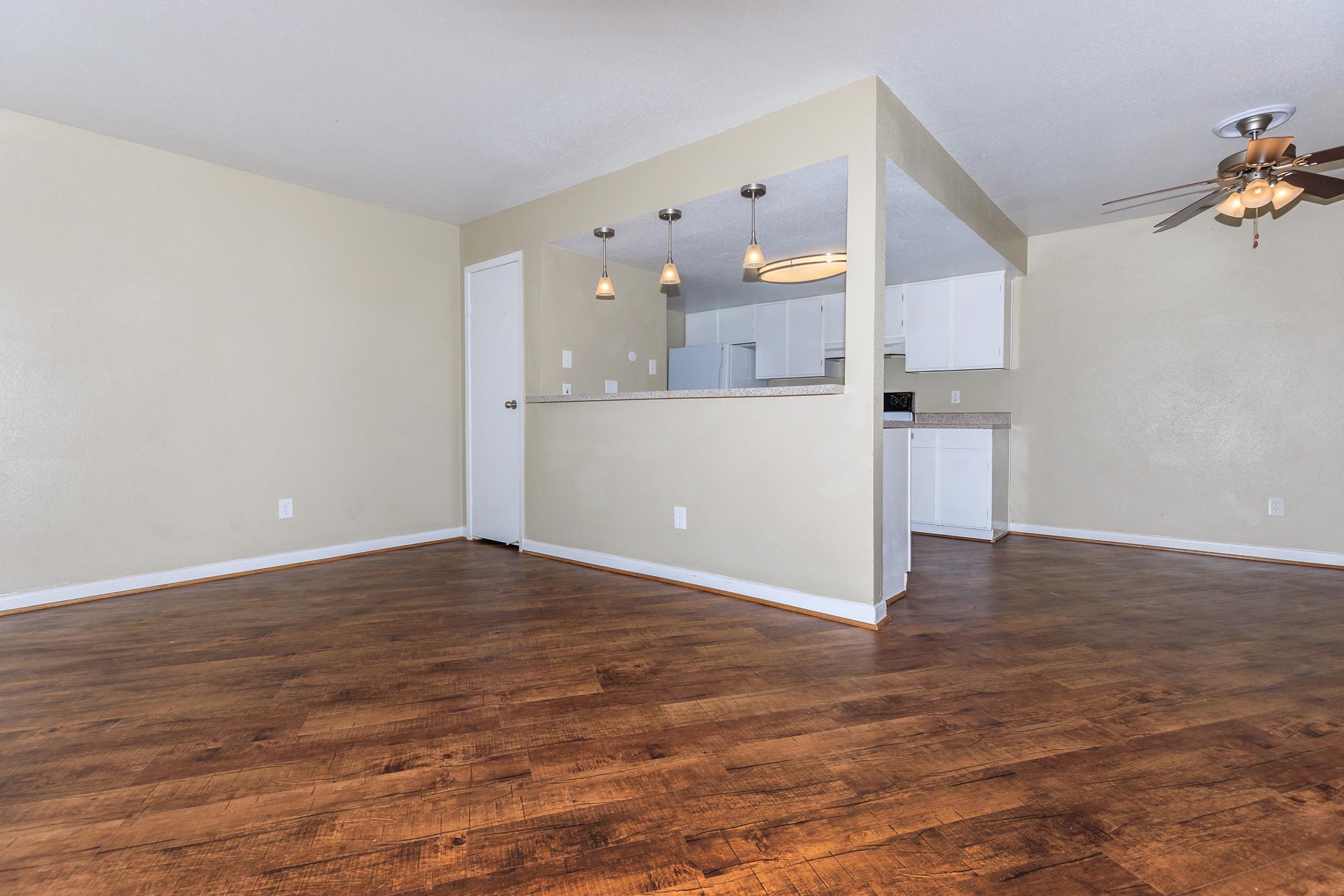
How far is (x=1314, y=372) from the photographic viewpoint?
3723mm

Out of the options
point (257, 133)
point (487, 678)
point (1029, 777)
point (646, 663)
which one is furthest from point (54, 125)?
point (1029, 777)

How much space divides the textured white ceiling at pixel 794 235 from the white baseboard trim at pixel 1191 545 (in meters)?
2.03

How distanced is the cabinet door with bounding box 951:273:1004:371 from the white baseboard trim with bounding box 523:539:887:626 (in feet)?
9.40

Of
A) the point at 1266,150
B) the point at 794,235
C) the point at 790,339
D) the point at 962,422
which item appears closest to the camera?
the point at 1266,150

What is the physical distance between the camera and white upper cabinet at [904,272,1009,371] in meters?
4.69

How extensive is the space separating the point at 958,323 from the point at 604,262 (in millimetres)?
2831

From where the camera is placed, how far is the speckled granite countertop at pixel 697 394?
275 cm

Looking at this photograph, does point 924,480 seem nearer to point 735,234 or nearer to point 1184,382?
point 1184,382

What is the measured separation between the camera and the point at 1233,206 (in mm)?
2912

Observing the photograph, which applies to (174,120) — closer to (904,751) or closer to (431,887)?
(431,887)

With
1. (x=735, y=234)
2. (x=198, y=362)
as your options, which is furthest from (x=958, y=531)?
(x=198, y=362)

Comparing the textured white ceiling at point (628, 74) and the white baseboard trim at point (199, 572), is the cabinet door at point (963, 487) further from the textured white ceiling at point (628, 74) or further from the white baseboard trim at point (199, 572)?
the white baseboard trim at point (199, 572)

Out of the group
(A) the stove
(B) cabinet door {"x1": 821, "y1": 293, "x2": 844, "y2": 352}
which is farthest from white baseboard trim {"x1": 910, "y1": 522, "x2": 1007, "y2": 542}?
(B) cabinet door {"x1": 821, "y1": 293, "x2": 844, "y2": 352}

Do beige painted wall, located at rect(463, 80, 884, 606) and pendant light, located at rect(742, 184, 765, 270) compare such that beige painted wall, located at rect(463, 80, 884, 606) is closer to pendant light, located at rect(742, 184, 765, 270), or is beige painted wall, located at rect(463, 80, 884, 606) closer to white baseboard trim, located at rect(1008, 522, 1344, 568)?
pendant light, located at rect(742, 184, 765, 270)
